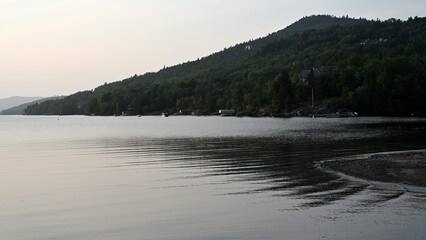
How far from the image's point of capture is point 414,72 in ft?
600

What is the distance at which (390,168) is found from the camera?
2889cm

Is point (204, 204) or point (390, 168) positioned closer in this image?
point (204, 204)

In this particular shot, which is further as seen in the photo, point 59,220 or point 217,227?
point 59,220

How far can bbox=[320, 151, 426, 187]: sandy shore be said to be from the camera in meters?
25.2

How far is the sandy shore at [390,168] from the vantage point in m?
25.2

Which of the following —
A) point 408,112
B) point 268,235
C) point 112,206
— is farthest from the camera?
point 408,112

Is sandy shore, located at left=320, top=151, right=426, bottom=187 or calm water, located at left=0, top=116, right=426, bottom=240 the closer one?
calm water, located at left=0, top=116, right=426, bottom=240

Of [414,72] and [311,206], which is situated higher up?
[414,72]

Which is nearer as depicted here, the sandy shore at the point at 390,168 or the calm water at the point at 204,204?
the calm water at the point at 204,204

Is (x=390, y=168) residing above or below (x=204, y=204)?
above

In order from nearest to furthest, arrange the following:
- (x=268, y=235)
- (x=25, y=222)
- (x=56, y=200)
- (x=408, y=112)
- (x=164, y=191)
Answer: (x=268, y=235)
(x=25, y=222)
(x=56, y=200)
(x=164, y=191)
(x=408, y=112)

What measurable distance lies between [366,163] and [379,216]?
14.9 m

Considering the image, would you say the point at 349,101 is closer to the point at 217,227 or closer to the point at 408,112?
the point at 408,112

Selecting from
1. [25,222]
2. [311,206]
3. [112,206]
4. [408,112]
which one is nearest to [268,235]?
[311,206]
